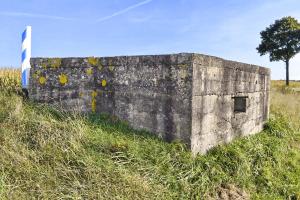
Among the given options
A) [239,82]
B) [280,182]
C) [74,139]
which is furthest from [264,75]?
[74,139]

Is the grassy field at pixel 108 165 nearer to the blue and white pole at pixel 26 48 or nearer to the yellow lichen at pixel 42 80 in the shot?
the yellow lichen at pixel 42 80

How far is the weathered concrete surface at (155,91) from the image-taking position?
4973 millimetres

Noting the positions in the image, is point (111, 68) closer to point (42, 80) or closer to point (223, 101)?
point (42, 80)

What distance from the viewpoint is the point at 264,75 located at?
349 inches

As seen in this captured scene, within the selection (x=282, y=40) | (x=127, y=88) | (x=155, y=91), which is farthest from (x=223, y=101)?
(x=282, y=40)

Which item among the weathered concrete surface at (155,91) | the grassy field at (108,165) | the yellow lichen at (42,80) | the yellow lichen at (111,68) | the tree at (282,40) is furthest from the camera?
the tree at (282,40)

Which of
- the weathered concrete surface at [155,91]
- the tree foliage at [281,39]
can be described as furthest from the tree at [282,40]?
the weathered concrete surface at [155,91]

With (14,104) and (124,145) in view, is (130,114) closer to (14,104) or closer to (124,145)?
(124,145)

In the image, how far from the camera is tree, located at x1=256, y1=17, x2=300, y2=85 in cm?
3862

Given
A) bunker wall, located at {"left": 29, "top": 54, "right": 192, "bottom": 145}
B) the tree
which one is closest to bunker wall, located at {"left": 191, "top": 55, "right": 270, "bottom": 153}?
bunker wall, located at {"left": 29, "top": 54, "right": 192, "bottom": 145}

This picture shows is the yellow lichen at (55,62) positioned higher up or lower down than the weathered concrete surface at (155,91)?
higher up

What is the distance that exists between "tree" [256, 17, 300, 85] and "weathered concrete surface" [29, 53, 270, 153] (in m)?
34.9

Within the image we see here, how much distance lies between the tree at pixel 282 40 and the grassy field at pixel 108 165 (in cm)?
3543

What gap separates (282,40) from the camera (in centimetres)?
3906
